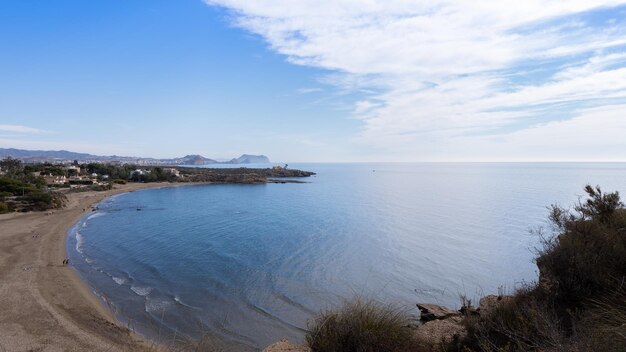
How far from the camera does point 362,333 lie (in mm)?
7484

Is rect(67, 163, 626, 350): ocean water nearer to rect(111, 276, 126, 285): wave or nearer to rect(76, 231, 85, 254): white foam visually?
rect(111, 276, 126, 285): wave

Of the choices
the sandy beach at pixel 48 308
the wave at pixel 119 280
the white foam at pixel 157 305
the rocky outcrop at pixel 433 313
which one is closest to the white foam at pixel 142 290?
the white foam at pixel 157 305

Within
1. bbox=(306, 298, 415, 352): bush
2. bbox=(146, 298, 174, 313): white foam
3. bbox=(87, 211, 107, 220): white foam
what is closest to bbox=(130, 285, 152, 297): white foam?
bbox=(146, 298, 174, 313): white foam

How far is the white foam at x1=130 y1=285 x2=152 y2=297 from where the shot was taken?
17297mm

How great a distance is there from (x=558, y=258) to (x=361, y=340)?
6043 mm

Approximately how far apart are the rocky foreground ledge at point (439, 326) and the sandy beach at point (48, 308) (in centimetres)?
354

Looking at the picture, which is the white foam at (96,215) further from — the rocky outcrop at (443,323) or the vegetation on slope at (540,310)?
the vegetation on slope at (540,310)

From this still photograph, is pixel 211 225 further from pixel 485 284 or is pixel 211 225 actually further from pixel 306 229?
pixel 485 284

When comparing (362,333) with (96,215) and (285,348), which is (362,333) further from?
(96,215)

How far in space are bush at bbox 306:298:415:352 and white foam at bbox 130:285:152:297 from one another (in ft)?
40.0

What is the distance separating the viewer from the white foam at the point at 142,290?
17.3 m

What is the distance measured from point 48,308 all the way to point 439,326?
51.4 feet

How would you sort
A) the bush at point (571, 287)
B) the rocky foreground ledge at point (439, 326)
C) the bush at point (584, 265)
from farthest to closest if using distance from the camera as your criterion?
the rocky foreground ledge at point (439, 326), the bush at point (584, 265), the bush at point (571, 287)

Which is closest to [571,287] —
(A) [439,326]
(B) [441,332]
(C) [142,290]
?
(B) [441,332]
